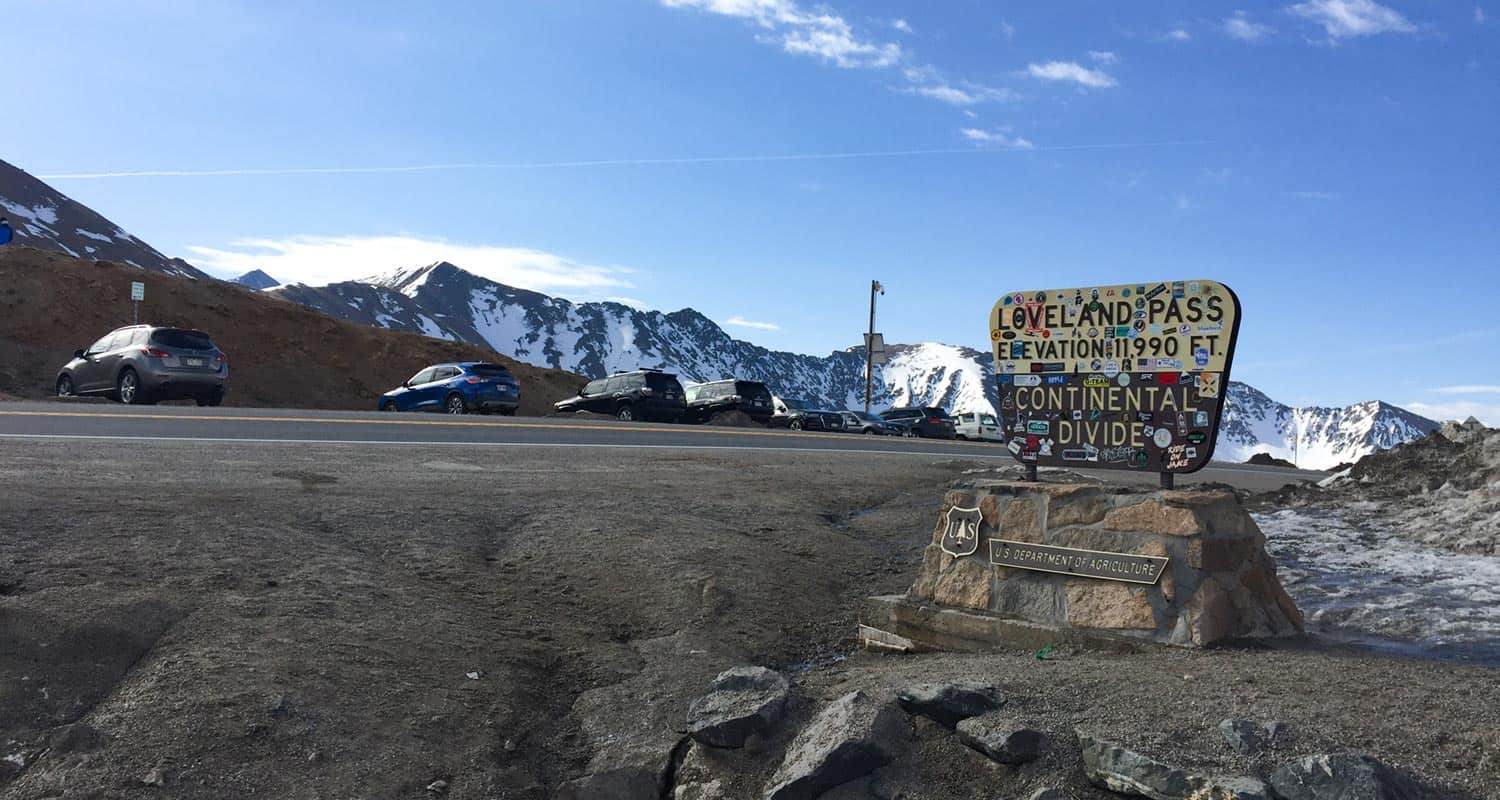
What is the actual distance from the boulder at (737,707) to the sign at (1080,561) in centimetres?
193

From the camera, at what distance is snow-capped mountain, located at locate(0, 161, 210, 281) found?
130000 millimetres

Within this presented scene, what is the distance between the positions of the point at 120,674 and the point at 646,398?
2547cm

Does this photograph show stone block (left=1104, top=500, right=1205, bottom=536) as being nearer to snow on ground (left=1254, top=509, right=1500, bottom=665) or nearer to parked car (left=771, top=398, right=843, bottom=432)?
snow on ground (left=1254, top=509, right=1500, bottom=665)

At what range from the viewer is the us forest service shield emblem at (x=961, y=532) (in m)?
6.79

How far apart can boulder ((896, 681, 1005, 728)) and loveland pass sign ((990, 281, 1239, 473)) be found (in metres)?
2.17

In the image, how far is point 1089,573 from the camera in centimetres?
614

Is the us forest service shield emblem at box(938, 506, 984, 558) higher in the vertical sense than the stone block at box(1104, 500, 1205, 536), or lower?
lower

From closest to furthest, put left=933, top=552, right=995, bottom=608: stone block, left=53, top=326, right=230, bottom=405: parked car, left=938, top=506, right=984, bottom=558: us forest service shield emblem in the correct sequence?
left=933, top=552, right=995, bottom=608: stone block < left=938, top=506, right=984, bottom=558: us forest service shield emblem < left=53, top=326, right=230, bottom=405: parked car

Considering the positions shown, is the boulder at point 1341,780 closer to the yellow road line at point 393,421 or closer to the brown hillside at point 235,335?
the yellow road line at point 393,421

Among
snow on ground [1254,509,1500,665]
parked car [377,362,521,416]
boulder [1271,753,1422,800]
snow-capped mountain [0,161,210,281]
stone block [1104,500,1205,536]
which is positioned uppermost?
snow-capped mountain [0,161,210,281]

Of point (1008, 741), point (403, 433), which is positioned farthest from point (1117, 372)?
point (403, 433)

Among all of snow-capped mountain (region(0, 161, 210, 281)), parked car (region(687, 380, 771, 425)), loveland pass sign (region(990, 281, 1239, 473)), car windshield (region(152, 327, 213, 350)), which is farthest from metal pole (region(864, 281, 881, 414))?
snow-capped mountain (region(0, 161, 210, 281))

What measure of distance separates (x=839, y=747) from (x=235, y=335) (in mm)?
53273

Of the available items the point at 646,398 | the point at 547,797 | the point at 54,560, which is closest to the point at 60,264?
the point at 646,398
